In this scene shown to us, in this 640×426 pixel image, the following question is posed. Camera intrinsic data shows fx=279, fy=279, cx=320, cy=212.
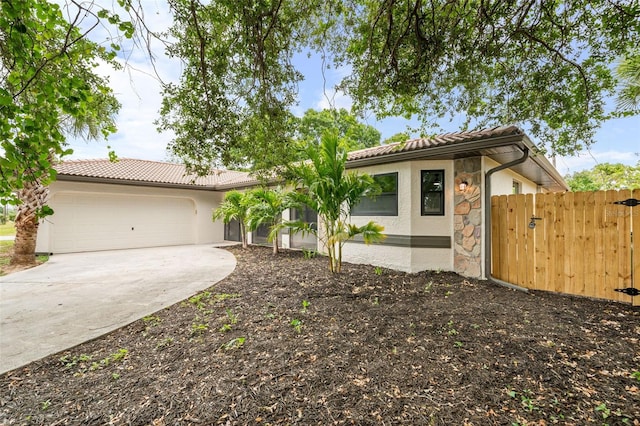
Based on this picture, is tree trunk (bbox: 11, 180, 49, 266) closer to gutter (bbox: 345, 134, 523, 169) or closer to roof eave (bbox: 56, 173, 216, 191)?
roof eave (bbox: 56, 173, 216, 191)

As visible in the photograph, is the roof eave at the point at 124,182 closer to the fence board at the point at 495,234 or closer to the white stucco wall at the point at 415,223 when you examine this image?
the white stucco wall at the point at 415,223

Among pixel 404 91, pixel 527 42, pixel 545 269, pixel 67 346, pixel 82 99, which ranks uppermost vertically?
pixel 527 42

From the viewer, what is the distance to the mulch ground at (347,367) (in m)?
2.12

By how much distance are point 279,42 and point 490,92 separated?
335cm

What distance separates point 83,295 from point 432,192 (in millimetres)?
7397

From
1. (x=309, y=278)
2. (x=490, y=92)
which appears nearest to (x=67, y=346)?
(x=309, y=278)

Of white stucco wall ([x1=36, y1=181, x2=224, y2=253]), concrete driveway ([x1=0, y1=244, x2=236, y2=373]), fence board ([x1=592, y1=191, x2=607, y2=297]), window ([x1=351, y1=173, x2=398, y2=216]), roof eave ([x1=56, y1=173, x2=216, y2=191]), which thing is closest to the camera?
concrete driveway ([x1=0, y1=244, x2=236, y2=373])

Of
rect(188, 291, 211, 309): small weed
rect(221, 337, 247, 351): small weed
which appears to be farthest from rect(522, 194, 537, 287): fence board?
rect(188, 291, 211, 309): small weed

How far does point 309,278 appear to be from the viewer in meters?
5.70

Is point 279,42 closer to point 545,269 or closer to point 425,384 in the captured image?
point 425,384

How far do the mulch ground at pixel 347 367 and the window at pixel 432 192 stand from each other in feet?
8.39

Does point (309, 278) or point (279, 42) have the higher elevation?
point (279, 42)

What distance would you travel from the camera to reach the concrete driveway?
3387mm

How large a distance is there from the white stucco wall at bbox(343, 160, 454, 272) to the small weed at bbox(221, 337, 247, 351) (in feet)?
15.0
